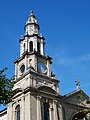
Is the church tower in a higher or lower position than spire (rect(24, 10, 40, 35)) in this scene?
lower

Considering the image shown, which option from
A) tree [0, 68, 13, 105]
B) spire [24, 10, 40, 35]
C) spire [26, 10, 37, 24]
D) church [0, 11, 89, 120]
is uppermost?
spire [26, 10, 37, 24]

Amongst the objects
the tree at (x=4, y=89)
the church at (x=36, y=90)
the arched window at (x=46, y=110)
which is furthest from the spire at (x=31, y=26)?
the tree at (x=4, y=89)

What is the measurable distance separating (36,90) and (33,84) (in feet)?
3.46

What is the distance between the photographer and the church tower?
36875mm

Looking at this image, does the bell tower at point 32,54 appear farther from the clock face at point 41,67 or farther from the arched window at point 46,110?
the arched window at point 46,110

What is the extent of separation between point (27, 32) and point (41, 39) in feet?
7.81

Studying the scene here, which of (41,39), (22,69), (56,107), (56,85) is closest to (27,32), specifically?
(41,39)

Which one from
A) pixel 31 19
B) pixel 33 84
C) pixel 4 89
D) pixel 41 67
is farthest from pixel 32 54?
pixel 4 89

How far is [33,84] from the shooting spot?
38188 millimetres

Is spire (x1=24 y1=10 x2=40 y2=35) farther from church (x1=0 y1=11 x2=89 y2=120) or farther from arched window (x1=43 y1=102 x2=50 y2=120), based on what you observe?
arched window (x1=43 y1=102 x2=50 y2=120)

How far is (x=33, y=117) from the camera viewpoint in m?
35.7

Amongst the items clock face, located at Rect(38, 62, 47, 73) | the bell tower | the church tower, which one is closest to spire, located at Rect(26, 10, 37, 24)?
the bell tower

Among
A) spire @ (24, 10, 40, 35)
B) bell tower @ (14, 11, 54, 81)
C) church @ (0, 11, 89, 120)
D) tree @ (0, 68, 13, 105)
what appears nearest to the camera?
tree @ (0, 68, 13, 105)

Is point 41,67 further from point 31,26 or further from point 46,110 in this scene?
point 31,26
